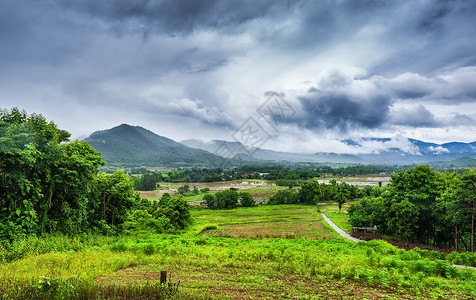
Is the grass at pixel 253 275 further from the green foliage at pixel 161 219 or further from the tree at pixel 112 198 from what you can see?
the green foliage at pixel 161 219

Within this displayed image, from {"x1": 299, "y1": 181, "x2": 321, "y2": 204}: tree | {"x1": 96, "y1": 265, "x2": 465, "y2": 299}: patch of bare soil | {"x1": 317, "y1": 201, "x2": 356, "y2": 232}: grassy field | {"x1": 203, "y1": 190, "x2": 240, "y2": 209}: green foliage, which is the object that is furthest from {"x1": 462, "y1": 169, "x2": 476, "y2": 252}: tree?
{"x1": 203, "y1": 190, "x2": 240, "y2": 209}: green foliage

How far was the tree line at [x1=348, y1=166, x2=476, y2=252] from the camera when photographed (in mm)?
19688

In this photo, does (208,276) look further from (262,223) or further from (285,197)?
(285,197)

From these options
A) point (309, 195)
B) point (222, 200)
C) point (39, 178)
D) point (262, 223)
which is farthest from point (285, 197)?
point (39, 178)

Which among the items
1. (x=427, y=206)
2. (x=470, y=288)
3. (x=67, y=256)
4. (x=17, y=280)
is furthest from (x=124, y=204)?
(x=427, y=206)

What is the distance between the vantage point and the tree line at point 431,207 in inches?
775

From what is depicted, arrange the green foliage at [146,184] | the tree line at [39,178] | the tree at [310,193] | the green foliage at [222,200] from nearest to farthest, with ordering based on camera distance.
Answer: the tree line at [39,178] < the green foliage at [222,200] < the tree at [310,193] < the green foliage at [146,184]

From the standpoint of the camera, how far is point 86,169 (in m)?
14.5

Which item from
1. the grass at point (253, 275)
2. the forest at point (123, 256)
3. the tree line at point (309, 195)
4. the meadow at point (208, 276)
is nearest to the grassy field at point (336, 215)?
the tree line at point (309, 195)

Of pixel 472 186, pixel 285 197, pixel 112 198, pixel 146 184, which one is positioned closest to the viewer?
pixel 472 186

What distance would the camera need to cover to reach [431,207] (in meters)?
23.3

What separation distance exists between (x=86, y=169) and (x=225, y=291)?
12.2m

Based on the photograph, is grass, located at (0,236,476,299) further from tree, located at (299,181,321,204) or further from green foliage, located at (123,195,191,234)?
tree, located at (299,181,321,204)

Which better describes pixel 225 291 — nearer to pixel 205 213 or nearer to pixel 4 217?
pixel 4 217
